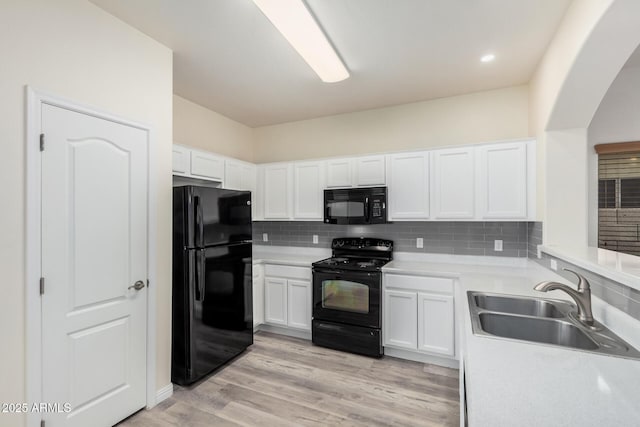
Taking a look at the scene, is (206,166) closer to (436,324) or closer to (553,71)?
(436,324)

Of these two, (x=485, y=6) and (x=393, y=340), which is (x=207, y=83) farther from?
(x=393, y=340)

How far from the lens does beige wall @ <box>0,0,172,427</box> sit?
1.54 m

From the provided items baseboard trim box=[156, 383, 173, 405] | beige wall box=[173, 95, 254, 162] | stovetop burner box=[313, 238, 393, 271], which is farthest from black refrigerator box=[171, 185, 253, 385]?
beige wall box=[173, 95, 254, 162]

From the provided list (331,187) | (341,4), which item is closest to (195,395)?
(331,187)

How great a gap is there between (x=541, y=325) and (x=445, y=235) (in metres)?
1.84

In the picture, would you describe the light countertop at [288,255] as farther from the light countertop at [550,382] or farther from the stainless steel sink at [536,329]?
the light countertop at [550,382]

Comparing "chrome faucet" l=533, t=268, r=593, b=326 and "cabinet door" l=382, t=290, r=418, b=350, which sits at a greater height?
"chrome faucet" l=533, t=268, r=593, b=326

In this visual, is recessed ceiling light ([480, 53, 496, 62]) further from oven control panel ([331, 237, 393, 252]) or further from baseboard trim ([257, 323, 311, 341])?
baseboard trim ([257, 323, 311, 341])

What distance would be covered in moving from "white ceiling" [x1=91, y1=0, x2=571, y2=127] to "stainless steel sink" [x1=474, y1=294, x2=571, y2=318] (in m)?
1.87

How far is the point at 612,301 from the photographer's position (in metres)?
1.43

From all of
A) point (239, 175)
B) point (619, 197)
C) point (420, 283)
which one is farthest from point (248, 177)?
point (619, 197)

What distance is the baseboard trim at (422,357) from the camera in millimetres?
2881

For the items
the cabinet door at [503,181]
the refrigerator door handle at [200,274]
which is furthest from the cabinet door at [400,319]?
the refrigerator door handle at [200,274]

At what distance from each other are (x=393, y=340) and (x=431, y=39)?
2710 mm
